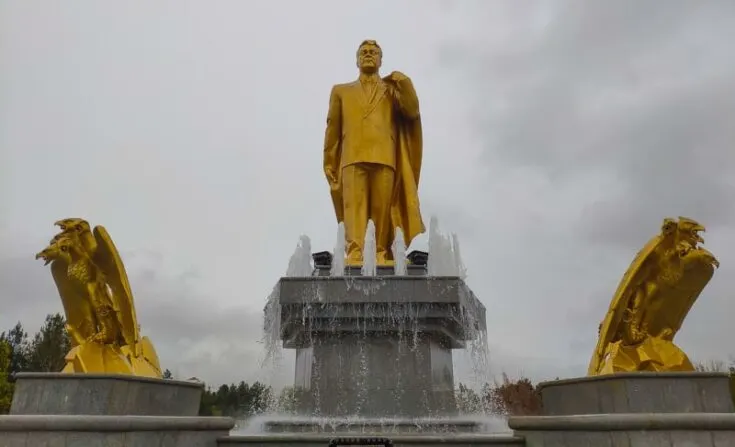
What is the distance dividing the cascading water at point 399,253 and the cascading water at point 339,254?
0.85 meters

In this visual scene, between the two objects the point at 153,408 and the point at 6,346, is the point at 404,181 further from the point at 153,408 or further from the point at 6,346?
the point at 6,346

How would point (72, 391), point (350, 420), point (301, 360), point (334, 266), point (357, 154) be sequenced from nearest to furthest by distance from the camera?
1. point (72, 391)
2. point (350, 420)
3. point (301, 360)
4. point (334, 266)
5. point (357, 154)

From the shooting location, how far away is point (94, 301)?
5719mm

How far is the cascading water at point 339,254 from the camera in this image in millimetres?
8485

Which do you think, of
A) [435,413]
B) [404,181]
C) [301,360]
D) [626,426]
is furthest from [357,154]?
[626,426]

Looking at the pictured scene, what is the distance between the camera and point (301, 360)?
7.54m

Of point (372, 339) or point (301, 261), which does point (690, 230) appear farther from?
point (301, 261)


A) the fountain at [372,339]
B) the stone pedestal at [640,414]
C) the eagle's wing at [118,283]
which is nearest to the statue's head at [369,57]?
the fountain at [372,339]

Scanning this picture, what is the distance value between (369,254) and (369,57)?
12.4 feet

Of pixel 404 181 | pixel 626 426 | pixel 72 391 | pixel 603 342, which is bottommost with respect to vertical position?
pixel 626 426

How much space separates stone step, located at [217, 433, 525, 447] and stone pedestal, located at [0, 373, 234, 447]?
1.00 ft

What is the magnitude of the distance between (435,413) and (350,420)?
1107 millimetres

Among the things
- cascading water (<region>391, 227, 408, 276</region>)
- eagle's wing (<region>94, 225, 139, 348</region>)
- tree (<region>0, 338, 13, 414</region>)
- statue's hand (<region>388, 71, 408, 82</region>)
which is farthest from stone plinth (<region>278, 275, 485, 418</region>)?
tree (<region>0, 338, 13, 414</region>)

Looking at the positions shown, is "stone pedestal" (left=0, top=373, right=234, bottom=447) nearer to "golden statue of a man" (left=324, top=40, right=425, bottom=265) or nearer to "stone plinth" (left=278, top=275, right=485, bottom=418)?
"stone plinth" (left=278, top=275, right=485, bottom=418)
